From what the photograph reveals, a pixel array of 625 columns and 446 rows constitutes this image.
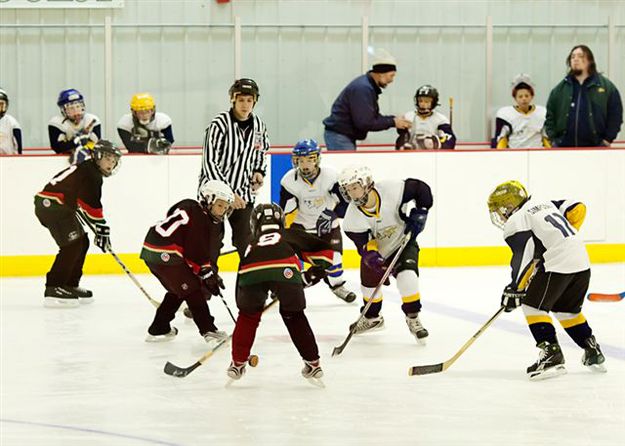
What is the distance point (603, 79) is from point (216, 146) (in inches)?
148

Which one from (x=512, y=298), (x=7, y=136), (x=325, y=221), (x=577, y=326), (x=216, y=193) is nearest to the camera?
(x=512, y=298)

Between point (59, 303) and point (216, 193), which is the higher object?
point (216, 193)

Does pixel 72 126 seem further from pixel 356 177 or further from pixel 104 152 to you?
pixel 356 177

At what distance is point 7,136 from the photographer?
8.29 m

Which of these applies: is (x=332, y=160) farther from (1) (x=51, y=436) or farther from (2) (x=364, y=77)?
(1) (x=51, y=436)

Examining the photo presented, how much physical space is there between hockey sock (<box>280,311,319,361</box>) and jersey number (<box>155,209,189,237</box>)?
1079 millimetres

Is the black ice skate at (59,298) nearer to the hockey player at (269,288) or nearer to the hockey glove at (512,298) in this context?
the hockey player at (269,288)

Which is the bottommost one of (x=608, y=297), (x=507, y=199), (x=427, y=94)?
(x=608, y=297)

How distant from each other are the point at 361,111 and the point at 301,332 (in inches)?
161

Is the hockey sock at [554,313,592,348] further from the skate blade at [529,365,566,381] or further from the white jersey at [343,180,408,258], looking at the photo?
the white jersey at [343,180,408,258]

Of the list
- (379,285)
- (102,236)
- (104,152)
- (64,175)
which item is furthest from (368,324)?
(64,175)

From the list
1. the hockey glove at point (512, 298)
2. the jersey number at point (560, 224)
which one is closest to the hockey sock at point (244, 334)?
the hockey glove at point (512, 298)

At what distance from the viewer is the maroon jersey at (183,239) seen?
5.30 metres

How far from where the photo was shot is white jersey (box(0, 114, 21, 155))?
8.24 metres
